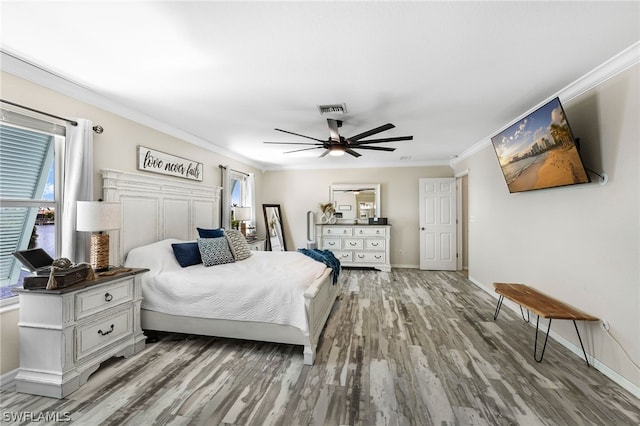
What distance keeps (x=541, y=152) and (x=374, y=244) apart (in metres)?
3.70

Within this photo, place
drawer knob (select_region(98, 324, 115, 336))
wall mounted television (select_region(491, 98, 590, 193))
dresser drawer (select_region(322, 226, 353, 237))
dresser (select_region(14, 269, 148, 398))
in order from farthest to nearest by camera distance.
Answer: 1. dresser drawer (select_region(322, 226, 353, 237))
2. wall mounted television (select_region(491, 98, 590, 193))
3. drawer knob (select_region(98, 324, 115, 336))
4. dresser (select_region(14, 269, 148, 398))

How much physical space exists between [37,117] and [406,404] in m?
3.61

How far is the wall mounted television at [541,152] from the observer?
2.28m

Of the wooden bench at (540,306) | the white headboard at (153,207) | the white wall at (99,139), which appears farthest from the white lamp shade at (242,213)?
the wooden bench at (540,306)

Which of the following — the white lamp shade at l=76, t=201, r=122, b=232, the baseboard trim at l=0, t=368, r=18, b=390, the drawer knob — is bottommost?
the baseboard trim at l=0, t=368, r=18, b=390

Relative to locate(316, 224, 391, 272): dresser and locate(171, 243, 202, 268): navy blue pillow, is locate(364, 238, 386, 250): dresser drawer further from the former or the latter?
locate(171, 243, 202, 268): navy blue pillow

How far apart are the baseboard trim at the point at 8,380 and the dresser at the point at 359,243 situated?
478cm

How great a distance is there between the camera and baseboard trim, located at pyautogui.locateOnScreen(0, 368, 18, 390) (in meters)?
1.96

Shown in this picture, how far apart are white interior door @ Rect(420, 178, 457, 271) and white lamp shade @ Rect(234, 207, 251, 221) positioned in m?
3.77

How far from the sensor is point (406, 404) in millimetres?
1816

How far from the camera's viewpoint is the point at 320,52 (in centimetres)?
191

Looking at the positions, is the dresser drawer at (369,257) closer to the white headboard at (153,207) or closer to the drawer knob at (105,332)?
the white headboard at (153,207)

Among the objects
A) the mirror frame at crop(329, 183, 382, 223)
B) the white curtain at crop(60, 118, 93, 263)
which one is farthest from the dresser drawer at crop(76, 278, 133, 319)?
the mirror frame at crop(329, 183, 382, 223)

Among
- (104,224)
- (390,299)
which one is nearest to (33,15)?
(104,224)
